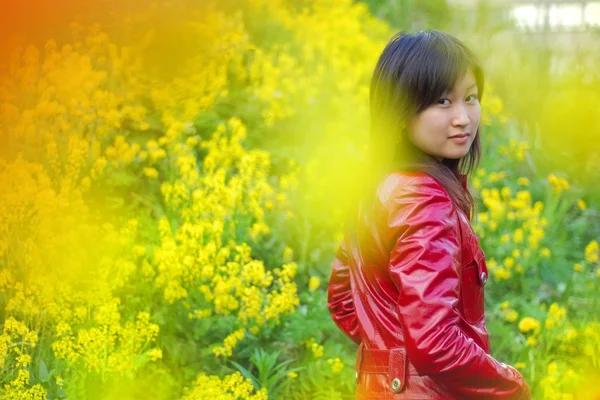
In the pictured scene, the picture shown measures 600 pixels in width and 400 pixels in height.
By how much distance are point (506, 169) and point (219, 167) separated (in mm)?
1654

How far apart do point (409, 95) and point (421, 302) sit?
484 mm

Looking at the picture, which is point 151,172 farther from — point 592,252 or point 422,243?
point 422,243

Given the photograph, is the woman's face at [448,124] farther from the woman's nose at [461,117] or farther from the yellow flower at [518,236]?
the yellow flower at [518,236]

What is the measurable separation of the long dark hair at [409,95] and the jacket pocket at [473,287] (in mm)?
143

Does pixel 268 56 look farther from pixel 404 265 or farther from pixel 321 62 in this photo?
pixel 404 265

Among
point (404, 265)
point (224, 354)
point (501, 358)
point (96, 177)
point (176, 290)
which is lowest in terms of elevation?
point (501, 358)

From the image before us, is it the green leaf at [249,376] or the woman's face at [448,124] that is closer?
the woman's face at [448,124]

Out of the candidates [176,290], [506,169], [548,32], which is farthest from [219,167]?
[548,32]

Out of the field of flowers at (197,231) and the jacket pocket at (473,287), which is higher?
the jacket pocket at (473,287)

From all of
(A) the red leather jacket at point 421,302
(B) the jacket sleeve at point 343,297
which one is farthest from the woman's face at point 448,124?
A: (B) the jacket sleeve at point 343,297

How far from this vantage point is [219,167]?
402 cm

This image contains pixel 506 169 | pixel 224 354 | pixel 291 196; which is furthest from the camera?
pixel 506 169

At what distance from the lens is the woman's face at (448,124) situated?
192 centimetres

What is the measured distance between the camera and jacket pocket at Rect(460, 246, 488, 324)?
186cm
